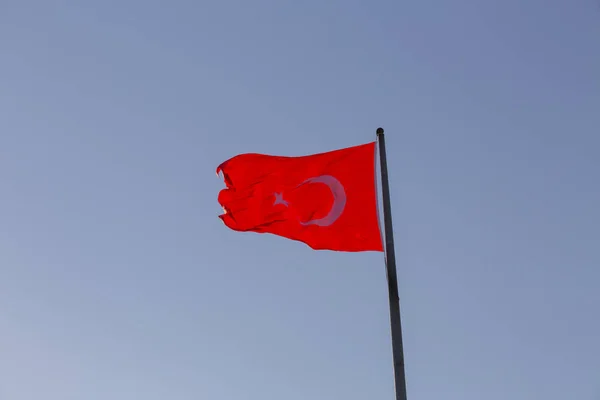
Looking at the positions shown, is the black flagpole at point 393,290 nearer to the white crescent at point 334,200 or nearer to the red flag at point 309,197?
the red flag at point 309,197

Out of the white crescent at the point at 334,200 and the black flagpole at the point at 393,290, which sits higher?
the white crescent at the point at 334,200

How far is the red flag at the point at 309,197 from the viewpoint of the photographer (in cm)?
1659

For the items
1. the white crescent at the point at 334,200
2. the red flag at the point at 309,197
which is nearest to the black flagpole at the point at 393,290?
the red flag at the point at 309,197

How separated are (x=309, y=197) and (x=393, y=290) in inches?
166

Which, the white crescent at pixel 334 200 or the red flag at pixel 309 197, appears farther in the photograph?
the white crescent at pixel 334 200

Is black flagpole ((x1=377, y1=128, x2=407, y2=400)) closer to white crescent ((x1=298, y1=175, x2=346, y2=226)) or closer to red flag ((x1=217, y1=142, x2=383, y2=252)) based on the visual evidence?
red flag ((x1=217, y1=142, x2=383, y2=252))

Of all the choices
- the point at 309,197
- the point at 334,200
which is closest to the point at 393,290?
the point at 334,200

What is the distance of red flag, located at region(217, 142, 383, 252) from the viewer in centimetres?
1659

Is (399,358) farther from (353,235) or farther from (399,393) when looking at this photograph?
(353,235)

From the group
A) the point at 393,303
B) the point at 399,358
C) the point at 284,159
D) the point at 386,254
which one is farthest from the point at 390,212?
the point at 284,159

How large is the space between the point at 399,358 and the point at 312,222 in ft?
15.8

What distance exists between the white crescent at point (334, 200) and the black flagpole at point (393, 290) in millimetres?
1659

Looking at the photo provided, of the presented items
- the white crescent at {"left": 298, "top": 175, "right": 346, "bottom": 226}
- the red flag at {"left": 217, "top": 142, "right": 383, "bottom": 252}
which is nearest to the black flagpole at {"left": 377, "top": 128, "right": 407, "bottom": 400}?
the red flag at {"left": 217, "top": 142, "right": 383, "bottom": 252}

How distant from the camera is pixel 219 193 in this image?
18750 millimetres
